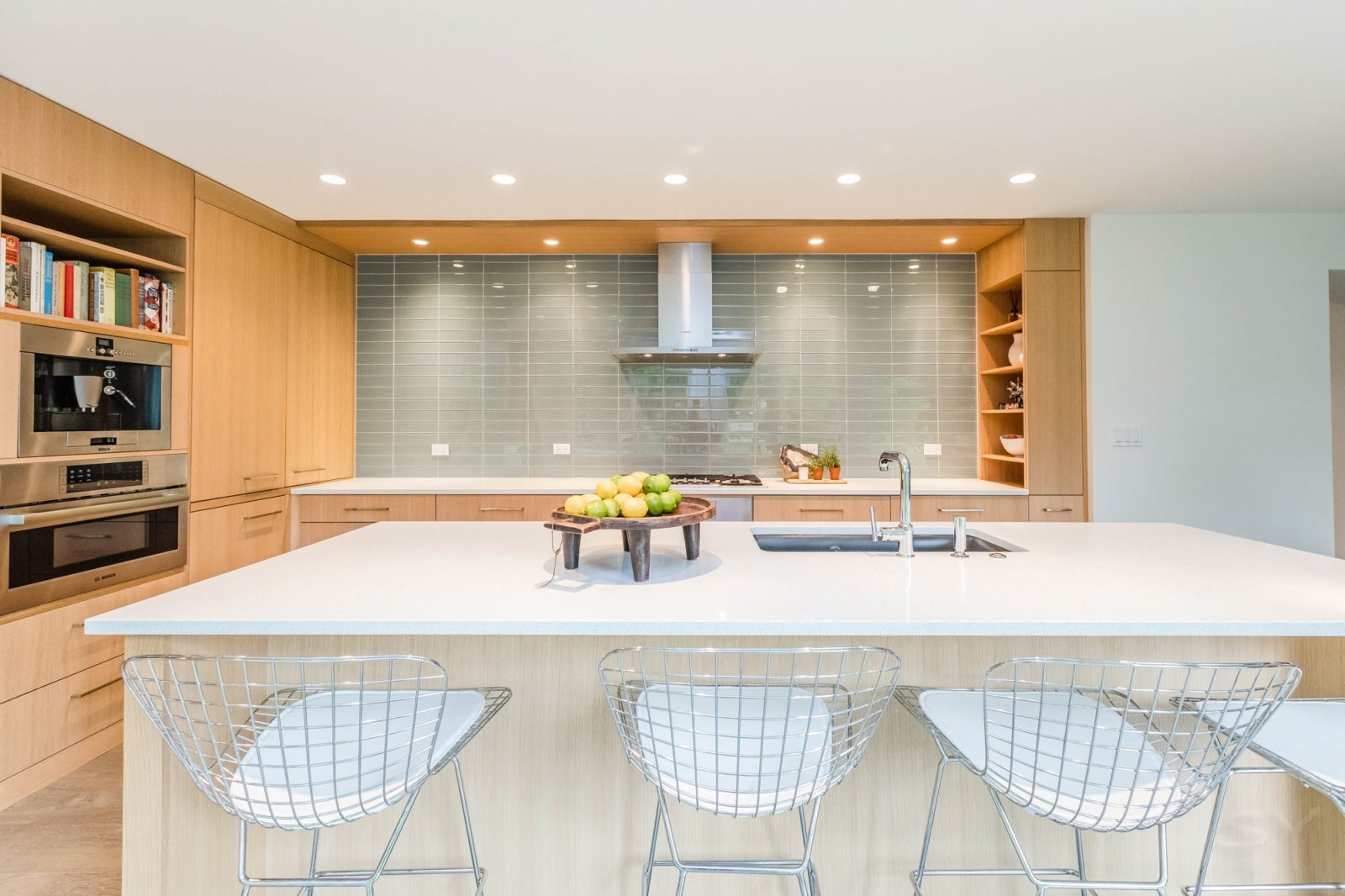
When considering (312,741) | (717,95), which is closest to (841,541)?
(717,95)

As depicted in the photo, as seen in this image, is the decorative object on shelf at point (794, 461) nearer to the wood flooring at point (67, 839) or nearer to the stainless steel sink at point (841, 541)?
the stainless steel sink at point (841, 541)

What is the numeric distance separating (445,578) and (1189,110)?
286 centimetres

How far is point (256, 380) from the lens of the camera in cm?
332

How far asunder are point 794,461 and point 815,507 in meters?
0.49

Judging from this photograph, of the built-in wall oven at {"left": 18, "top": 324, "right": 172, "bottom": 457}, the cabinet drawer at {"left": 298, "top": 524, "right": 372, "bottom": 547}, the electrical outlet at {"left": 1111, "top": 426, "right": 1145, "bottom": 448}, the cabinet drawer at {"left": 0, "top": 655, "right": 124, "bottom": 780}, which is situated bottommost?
the cabinet drawer at {"left": 0, "top": 655, "right": 124, "bottom": 780}

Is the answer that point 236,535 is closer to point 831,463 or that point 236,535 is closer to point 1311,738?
point 831,463

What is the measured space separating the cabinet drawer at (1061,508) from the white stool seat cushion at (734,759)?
2.77 metres

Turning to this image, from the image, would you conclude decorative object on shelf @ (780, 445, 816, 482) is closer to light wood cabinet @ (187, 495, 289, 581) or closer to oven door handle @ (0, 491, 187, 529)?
light wood cabinet @ (187, 495, 289, 581)

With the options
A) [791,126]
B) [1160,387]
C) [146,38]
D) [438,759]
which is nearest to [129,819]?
[438,759]

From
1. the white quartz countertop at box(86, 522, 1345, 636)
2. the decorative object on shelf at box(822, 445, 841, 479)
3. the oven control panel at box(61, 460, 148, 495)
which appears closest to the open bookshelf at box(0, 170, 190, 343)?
the oven control panel at box(61, 460, 148, 495)

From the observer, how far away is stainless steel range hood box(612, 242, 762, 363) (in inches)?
150

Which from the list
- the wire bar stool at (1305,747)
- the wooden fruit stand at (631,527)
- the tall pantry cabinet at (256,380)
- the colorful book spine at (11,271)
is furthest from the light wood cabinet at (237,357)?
the wire bar stool at (1305,747)

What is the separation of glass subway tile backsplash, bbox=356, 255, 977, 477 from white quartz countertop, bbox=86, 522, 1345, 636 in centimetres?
216

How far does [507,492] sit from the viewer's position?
3.62 metres
